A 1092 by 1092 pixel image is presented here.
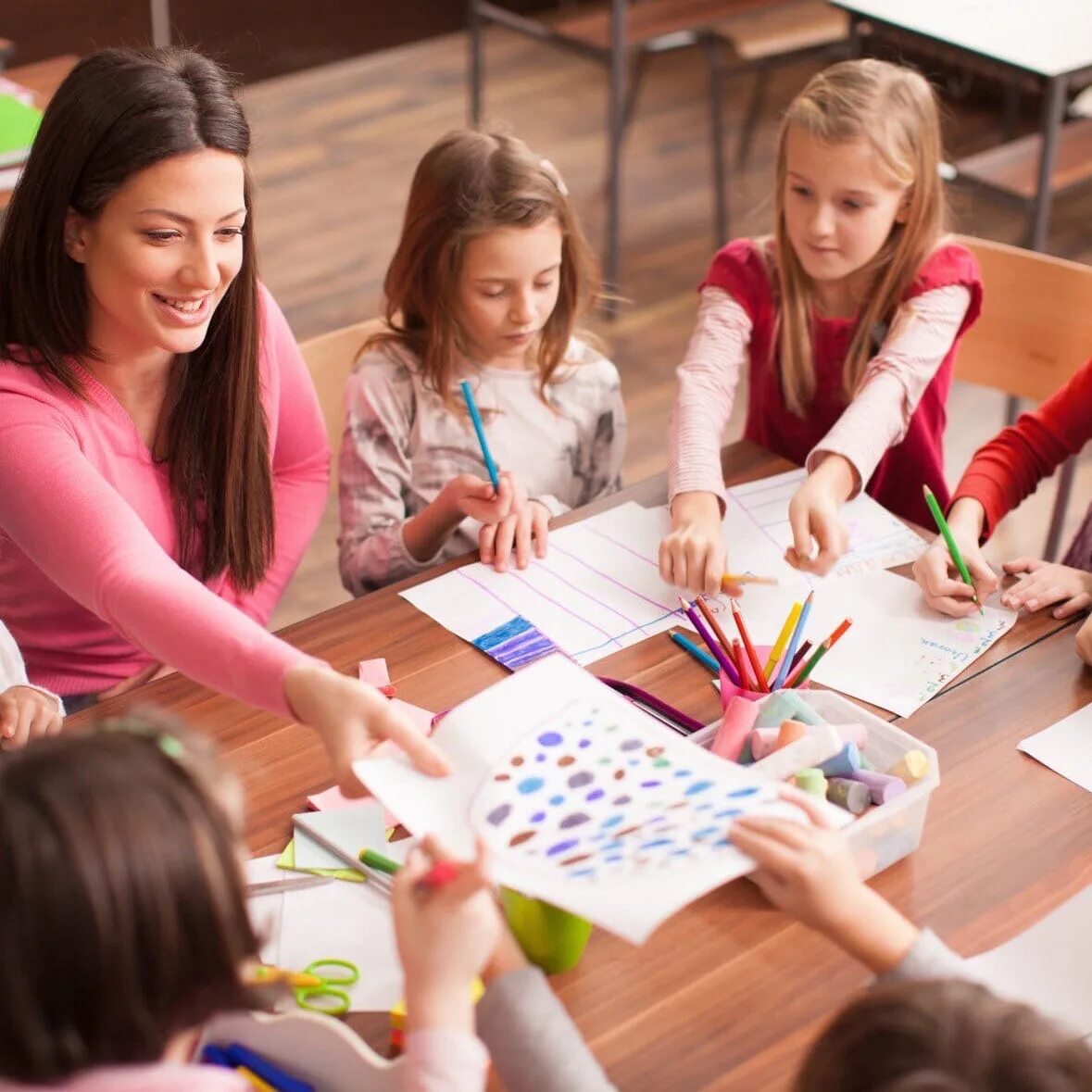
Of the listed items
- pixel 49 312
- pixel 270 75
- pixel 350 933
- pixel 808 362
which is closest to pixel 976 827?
pixel 350 933

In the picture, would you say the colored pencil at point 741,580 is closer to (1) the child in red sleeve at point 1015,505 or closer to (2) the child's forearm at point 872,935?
(1) the child in red sleeve at point 1015,505

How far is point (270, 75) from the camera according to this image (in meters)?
4.72

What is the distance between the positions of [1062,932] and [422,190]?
1.12 m

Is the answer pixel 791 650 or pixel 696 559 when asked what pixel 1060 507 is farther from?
pixel 791 650

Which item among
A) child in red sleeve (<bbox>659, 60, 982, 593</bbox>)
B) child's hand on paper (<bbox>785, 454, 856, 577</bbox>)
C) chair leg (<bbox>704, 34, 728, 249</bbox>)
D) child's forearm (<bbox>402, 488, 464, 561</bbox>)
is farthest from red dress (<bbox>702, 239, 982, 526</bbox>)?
chair leg (<bbox>704, 34, 728, 249</bbox>)

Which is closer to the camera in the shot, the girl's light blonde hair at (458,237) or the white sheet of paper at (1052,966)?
the white sheet of paper at (1052,966)

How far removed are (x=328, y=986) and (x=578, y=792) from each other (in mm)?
220

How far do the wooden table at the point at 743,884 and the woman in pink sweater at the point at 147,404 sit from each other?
0.40 ft

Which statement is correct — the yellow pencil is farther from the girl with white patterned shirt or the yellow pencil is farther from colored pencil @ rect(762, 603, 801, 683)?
the girl with white patterned shirt

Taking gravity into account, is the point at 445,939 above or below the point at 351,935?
above

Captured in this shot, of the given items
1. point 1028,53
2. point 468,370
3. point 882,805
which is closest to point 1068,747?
point 882,805

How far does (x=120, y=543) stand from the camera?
4.14ft

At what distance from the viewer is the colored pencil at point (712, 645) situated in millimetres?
1321

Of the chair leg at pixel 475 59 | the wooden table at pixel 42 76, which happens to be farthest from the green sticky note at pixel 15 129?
the chair leg at pixel 475 59
